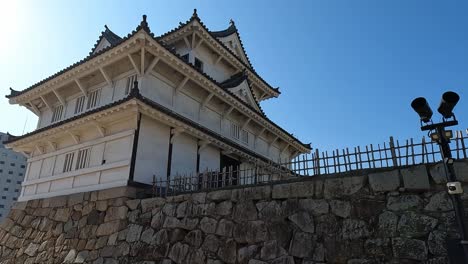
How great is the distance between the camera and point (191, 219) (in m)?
8.41

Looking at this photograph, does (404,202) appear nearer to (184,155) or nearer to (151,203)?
(151,203)

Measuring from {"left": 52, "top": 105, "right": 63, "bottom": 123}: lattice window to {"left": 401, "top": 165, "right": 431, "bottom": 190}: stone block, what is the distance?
559 inches

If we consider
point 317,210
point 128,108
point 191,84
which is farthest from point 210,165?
point 317,210

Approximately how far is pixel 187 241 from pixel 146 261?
1.47 meters

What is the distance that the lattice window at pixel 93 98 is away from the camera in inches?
511

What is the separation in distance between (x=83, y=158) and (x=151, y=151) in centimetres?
322

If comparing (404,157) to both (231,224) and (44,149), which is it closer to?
(231,224)

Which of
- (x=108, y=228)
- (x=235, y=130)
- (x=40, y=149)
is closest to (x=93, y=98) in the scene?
(x=40, y=149)

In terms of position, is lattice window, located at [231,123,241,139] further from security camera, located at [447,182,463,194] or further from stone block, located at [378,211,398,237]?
Result: security camera, located at [447,182,463,194]

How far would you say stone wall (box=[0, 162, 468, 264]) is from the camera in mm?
5562

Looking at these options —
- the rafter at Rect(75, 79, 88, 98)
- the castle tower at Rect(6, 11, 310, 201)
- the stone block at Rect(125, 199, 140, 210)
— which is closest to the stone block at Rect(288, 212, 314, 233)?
the stone block at Rect(125, 199, 140, 210)

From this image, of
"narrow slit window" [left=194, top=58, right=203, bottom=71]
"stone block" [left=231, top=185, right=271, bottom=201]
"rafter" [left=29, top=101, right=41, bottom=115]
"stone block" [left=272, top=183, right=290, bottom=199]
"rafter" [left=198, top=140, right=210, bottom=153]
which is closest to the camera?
"stone block" [left=272, top=183, right=290, bottom=199]

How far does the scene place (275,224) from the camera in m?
6.91

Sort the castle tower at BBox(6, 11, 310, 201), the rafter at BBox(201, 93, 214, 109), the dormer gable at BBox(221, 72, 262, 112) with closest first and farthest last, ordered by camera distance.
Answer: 1. the castle tower at BBox(6, 11, 310, 201)
2. the rafter at BBox(201, 93, 214, 109)
3. the dormer gable at BBox(221, 72, 262, 112)
